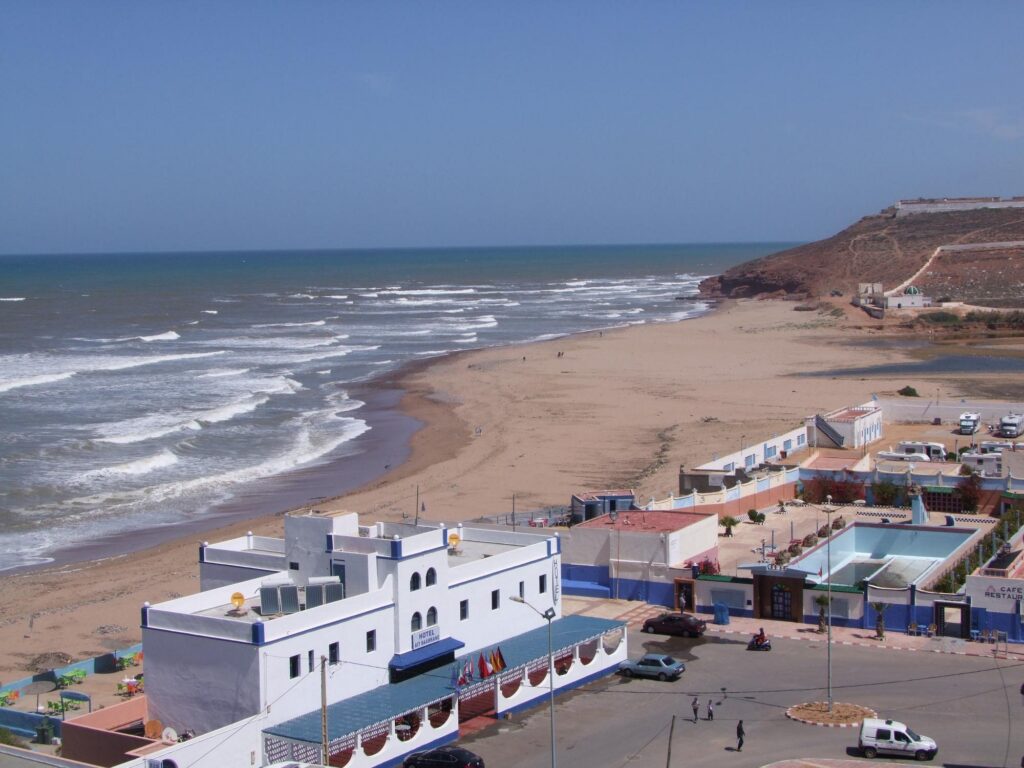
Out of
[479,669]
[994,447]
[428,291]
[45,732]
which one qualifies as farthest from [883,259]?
[45,732]

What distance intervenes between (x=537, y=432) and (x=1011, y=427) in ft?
67.5

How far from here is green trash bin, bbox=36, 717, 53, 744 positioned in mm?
22594

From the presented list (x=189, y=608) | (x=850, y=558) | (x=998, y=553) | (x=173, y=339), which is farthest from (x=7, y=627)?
(x=173, y=339)

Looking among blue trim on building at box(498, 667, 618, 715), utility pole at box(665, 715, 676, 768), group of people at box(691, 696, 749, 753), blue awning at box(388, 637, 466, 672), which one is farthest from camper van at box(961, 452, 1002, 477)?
blue awning at box(388, 637, 466, 672)

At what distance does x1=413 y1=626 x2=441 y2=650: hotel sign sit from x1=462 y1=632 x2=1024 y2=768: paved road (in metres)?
2.00

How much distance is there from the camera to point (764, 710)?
23.9 m

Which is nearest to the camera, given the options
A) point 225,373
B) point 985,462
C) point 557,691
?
point 557,691

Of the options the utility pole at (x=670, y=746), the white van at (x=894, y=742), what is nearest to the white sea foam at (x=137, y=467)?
the utility pole at (x=670, y=746)

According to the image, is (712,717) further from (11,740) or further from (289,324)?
(289,324)

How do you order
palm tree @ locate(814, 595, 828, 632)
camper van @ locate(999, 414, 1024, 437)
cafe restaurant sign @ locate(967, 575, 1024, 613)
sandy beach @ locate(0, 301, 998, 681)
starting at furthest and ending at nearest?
1. camper van @ locate(999, 414, 1024, 437)
2. sandy beach @ locate(0, 301, 998, 681)
3. palm tree @ locate(814, 595, 828, 632)
4. cafe restaurant sign @ locate(967, 575, 1024, 613)

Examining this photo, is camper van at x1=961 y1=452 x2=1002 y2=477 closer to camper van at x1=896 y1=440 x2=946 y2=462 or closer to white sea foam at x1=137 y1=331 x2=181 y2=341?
camper van at x1=896 y1=440 x2=946 y2=462

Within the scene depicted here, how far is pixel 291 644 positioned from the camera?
21531 millimetres

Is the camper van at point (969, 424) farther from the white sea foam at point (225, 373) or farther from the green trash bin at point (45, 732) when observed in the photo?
the white sea foam at point (225, 373)

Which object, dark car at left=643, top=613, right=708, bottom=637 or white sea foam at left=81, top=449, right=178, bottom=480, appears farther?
white sea foam at left=81, top=449, right=178, bottom=480
